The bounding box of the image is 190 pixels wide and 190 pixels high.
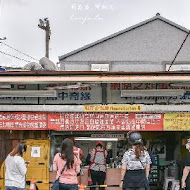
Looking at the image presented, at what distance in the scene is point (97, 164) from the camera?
12570 millimetres

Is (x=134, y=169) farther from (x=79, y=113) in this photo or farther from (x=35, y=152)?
(x=35, y=152)

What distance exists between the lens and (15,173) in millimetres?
9305

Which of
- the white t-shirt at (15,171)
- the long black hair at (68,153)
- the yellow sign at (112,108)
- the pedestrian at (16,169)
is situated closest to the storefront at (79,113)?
the yellow sign at (112,108)

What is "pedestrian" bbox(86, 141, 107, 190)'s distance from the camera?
12523 mm

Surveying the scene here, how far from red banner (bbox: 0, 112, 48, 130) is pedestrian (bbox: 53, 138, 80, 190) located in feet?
10.8

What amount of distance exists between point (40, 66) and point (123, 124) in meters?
4.04

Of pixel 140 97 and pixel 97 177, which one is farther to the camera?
pixel 97 177

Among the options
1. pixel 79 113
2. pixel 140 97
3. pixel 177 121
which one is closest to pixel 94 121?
pixel 79 113

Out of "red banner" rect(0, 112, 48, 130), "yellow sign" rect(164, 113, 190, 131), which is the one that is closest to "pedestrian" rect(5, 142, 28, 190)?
"red banner" rect(0, 112, 48, 130)

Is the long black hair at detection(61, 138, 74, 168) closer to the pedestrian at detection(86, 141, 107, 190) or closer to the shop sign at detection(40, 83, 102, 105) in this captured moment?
the shop sign at detection(40, 83, 102, 105)

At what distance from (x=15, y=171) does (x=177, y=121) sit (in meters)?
4.53

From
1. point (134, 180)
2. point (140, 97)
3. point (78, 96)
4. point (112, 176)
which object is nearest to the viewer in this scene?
→ point (134, 180)

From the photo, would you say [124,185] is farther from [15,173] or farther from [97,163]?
[97,163]

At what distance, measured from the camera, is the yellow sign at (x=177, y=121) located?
11539mm
